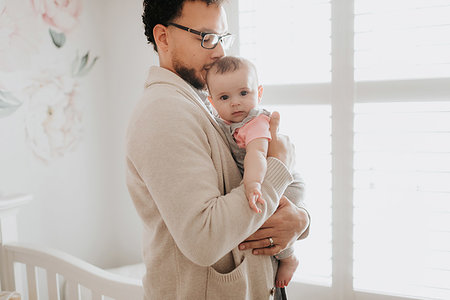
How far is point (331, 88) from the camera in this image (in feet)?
5.86

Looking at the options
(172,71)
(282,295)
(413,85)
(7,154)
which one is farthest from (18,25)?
(413,85)

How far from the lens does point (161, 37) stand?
3.43 feet

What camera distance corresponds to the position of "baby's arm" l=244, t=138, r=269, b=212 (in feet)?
2.68

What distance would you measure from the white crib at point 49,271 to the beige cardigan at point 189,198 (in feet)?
1.40

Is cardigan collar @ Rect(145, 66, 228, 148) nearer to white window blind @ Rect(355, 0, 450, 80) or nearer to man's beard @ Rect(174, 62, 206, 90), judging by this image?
man's beard @ Rect(174, 62, 206, 90)

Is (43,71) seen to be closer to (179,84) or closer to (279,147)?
(179,84)

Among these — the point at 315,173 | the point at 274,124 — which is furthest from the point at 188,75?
the point at 315,173

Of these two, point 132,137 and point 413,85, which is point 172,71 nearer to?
point 132,137

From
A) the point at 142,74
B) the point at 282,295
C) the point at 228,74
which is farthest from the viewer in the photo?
the point at 142,74

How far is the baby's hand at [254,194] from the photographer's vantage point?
810 millimetres

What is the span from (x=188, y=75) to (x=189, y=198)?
38 cm

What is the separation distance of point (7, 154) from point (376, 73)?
5.19 feet

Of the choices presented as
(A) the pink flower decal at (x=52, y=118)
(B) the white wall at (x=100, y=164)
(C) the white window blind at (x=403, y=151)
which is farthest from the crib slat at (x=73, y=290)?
(C) the white window blind at (x=403, y=151)

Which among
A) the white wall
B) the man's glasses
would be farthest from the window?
the man's glasses
